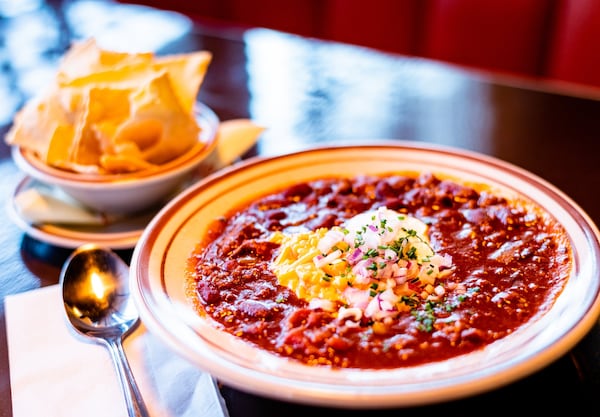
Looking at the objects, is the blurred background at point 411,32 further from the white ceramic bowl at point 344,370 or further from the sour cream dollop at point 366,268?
the sour cream dollop at point 366,268

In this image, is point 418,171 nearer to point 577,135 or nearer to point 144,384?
point 577,135

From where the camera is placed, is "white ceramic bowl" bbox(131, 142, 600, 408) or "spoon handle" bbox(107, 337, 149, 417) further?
"spoon handle" bbox(107, 337, 149, 417)

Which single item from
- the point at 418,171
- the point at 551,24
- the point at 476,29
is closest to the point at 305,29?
the point at 476,29

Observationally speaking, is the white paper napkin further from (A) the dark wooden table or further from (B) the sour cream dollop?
(B) the sour cream dollop

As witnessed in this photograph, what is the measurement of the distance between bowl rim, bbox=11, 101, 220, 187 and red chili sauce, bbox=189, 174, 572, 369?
1.03 ft

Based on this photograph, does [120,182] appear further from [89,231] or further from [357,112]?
[357,112]

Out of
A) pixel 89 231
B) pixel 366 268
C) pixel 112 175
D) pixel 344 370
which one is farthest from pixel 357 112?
pixel 344 370

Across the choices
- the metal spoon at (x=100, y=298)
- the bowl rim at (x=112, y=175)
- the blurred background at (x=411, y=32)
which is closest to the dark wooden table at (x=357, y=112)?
the blurred background at (x=411, y=32)


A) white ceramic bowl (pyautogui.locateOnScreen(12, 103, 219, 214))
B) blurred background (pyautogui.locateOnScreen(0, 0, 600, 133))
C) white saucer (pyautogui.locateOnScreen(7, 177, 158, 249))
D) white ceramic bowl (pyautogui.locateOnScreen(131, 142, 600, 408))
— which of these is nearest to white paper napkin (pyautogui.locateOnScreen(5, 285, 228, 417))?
white ceramic bowl (pyautogui.locateOnScreen(131, 142, 600, 408))

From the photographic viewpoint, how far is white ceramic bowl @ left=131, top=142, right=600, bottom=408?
4.19ft

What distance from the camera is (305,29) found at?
6074mm

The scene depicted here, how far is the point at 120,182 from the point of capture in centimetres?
217

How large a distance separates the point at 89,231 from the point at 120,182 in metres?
0.25

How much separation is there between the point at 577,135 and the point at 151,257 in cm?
202
